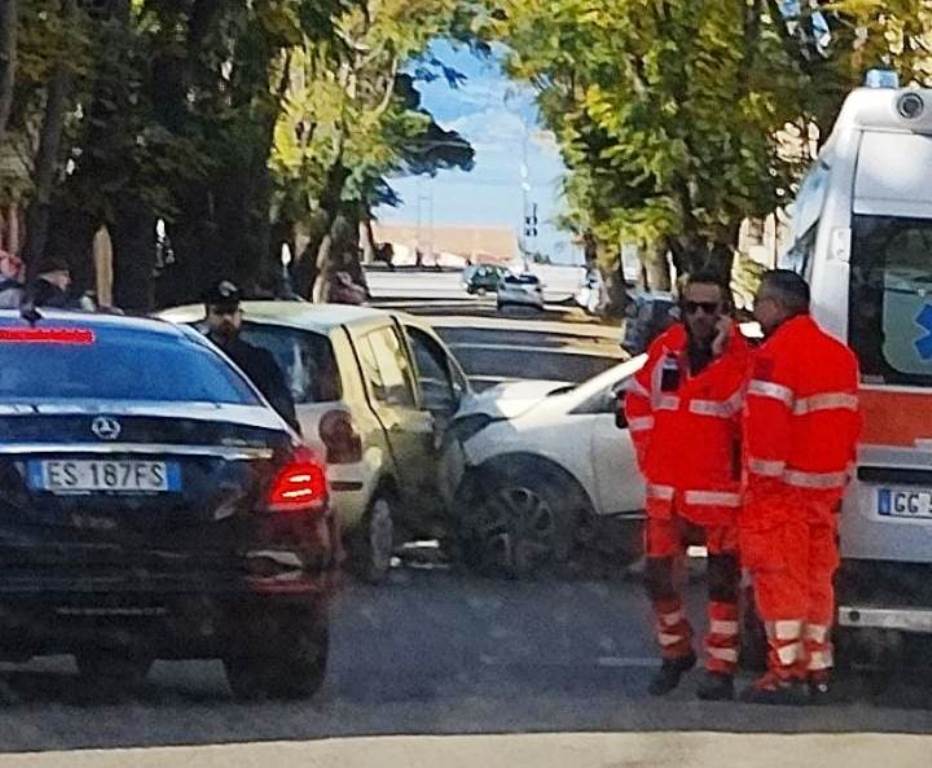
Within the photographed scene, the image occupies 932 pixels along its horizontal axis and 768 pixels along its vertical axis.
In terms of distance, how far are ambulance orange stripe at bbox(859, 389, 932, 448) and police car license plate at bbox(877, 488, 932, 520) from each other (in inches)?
7.9

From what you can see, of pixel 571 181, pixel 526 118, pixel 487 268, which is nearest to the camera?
pixel 571 181

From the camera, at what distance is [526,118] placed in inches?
2064

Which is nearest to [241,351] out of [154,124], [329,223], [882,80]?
[882,80]

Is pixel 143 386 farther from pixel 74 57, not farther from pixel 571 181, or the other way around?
pixel 571 181

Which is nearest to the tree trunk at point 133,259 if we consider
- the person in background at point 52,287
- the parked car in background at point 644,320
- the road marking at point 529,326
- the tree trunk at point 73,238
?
the tree trunk at point 73,238

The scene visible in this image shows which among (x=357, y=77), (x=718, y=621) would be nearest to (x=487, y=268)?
(x=357, y=77)

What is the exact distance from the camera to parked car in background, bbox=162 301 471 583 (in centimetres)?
1564

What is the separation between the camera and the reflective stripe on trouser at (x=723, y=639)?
1131 cm

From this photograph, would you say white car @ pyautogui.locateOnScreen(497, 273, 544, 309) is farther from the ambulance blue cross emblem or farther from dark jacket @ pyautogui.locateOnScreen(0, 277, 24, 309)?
the ambulance blue cross emblem

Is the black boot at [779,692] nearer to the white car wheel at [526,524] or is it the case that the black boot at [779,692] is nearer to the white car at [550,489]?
the white car at [550,489]

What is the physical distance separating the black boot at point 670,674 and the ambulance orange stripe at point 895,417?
1160 millimetres

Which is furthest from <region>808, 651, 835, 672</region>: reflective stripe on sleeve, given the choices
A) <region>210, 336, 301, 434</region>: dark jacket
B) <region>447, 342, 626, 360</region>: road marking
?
<region>447, 342, 626, 360</region>: road marking

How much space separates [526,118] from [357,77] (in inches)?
222

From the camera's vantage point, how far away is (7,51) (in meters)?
21.0
